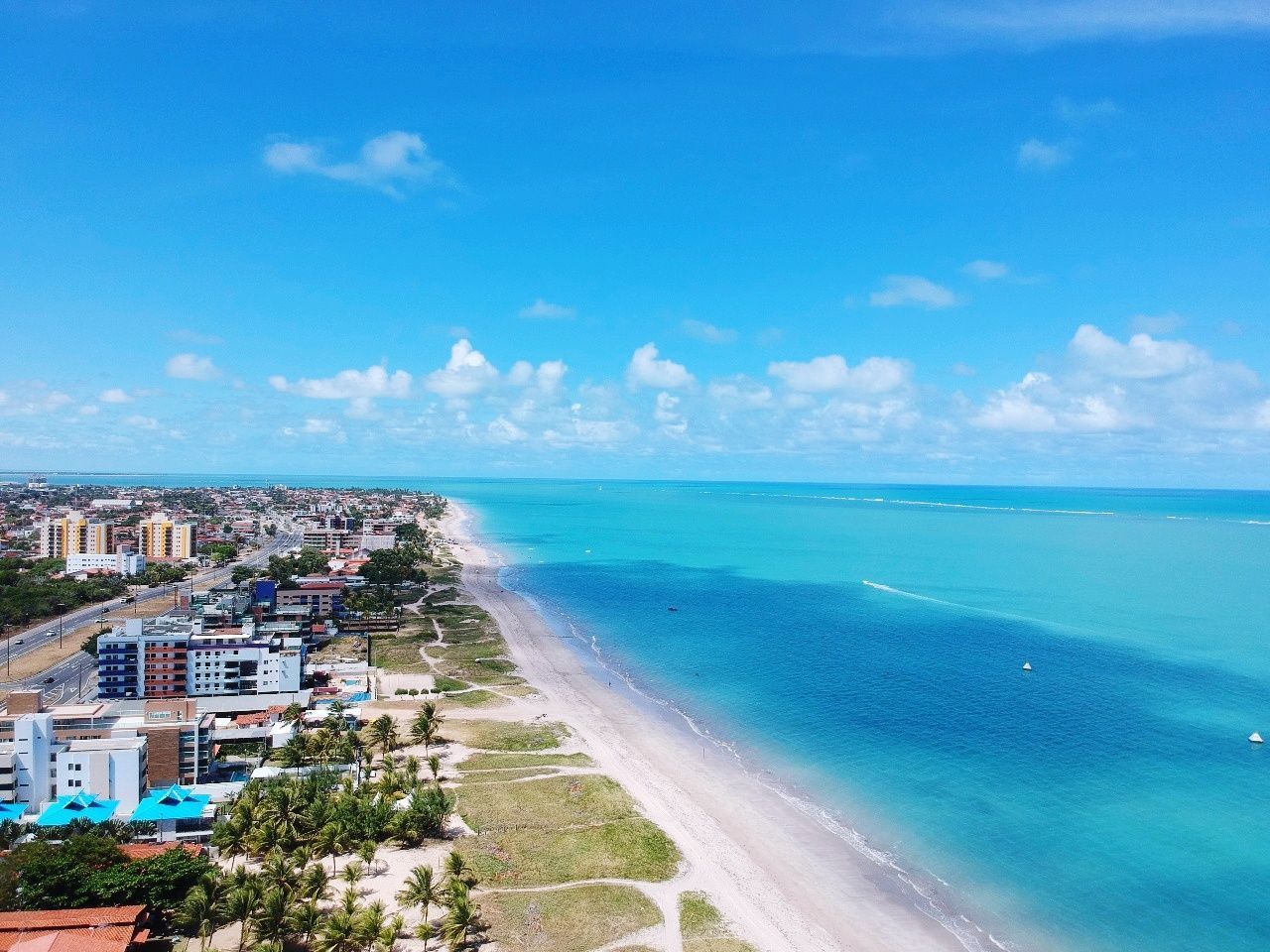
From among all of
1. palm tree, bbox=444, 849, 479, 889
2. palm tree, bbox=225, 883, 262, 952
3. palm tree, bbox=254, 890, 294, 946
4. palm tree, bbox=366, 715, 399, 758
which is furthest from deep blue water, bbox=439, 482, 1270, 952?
palm tree, bbox=225, 883, 262, 952

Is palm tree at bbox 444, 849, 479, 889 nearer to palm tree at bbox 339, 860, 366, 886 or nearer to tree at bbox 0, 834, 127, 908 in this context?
palm tree at bbox 339, 860, 366, 886

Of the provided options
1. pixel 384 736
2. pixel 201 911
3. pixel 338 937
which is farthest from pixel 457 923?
pixel 384 736

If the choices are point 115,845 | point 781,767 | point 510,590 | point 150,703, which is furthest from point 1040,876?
point 510,590

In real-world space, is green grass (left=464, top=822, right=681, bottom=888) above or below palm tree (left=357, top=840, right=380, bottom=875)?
below

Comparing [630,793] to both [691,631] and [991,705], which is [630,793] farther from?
[691,631]

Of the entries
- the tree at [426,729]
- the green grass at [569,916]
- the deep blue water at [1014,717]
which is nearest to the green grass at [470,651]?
the deep blue water at [1014,717]

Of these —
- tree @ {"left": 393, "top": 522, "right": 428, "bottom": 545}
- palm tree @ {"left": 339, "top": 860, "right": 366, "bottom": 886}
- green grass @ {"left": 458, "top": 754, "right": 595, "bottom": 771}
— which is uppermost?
tree @ {"left": 393, "top": 522, "right": 428, "bottom": 545}

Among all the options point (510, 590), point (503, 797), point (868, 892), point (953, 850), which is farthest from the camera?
point (510, 590)
